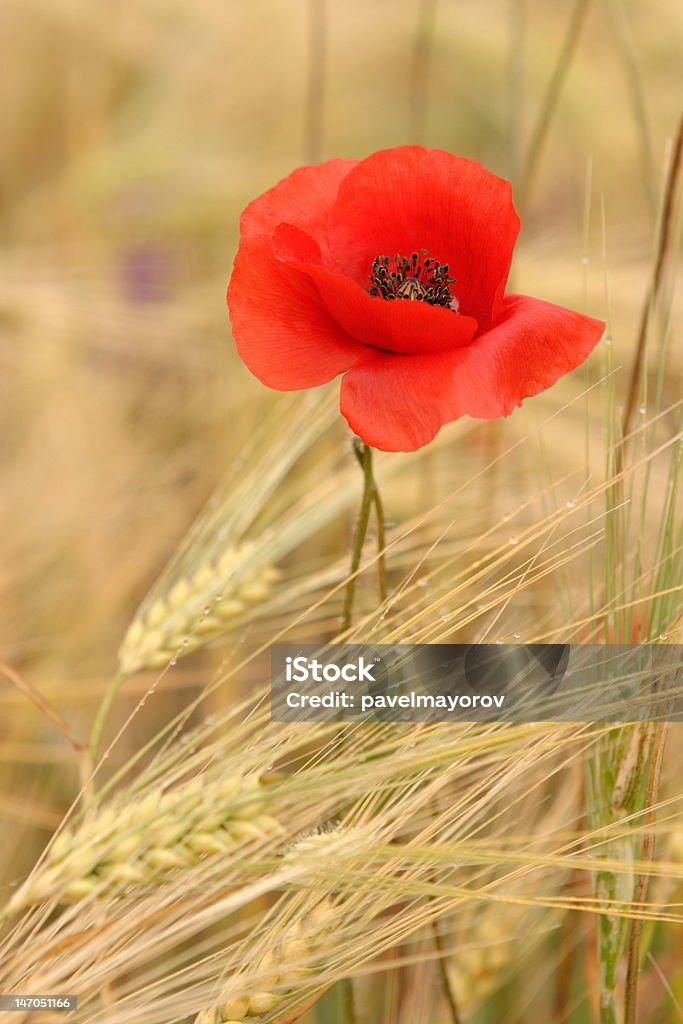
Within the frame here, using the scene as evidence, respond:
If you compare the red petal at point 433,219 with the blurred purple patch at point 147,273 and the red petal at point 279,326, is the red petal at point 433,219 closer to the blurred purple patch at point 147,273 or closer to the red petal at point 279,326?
the red petal at point 279,326

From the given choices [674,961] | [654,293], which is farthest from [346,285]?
[674,961]

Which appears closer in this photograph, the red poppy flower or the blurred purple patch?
the red poppy flower

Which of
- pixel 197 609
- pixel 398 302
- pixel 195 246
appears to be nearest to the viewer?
pixel 398 302

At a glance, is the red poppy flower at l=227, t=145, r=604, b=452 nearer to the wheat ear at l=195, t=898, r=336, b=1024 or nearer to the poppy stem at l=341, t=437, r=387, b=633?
the poppy stem at l=341, t=437, r=387, b=633

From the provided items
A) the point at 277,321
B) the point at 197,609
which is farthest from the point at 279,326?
the point at 197,609

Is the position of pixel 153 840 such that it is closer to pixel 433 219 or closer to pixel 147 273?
pixel 433 219

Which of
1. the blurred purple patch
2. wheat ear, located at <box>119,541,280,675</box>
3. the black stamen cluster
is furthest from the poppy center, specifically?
the blurred purple patch

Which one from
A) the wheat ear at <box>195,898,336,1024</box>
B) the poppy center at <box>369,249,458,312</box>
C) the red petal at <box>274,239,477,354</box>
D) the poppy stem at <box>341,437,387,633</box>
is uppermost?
the poppy center at <box>369,249,458,312</box>
